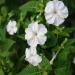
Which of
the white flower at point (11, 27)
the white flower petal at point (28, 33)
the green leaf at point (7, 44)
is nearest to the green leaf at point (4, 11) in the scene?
the white flower at point (11, 27)

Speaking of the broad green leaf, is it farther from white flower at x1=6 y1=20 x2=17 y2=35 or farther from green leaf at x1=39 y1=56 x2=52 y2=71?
white flower at x1=6 y1=20 x2=17 y2=35

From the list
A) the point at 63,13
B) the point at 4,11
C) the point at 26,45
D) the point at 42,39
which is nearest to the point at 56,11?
the point at 63,13

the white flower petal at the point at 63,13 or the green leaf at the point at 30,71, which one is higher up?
the white flower petal at the point at 63,13

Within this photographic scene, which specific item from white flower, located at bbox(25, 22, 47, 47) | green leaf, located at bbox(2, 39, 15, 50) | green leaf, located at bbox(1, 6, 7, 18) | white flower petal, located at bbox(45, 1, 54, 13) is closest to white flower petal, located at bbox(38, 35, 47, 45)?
white flower, located at bbox(25, 22, 47, 47)

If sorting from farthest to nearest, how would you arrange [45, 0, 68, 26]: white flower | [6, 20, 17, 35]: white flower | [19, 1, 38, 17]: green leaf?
1. [6, 20, 17, 35]: white flower
2. [19, 1, 38, 17]: green leaf
3. [45, 0, 68, 26]: white flower

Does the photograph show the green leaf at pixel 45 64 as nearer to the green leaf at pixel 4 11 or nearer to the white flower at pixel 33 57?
the white flower at pixel 33 57

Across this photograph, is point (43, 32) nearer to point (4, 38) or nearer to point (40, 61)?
point (40, 61)

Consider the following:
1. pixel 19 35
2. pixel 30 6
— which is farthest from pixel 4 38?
pixel 30 6

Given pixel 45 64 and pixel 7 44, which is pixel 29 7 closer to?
pixel 7 44
